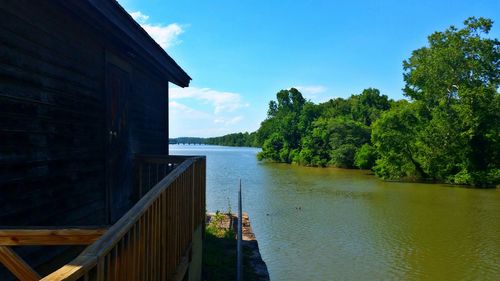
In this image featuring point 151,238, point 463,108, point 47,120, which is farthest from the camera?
point 463,108

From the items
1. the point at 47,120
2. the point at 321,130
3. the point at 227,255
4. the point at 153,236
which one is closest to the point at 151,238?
the point at 153,236

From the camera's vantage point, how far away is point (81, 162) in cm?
446

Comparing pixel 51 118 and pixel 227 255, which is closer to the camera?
pixel 51 118

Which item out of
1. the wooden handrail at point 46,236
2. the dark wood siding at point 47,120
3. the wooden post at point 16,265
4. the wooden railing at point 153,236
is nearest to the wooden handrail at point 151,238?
the wooden railing at point 153,236

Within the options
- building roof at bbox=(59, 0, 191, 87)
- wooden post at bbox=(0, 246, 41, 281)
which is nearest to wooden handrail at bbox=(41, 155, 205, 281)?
wooden post at bbox=(0, 246, 41, 281)

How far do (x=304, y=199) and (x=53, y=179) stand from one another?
21637 millimetres

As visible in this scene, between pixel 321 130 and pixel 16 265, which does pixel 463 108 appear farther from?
pixel 16 265

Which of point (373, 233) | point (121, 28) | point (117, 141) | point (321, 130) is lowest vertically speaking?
point (373, 233)

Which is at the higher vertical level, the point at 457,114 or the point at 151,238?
the point at 457,114

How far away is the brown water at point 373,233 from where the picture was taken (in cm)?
1221

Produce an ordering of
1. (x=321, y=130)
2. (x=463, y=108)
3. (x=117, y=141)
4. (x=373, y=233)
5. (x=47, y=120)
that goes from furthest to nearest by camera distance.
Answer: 1. (x=321, y=130)
2. (x=463, y=108)
3. (x=373, y=233)
4. (x=117, y=141)
5. (x=47, y=120)

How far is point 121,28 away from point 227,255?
6.10m

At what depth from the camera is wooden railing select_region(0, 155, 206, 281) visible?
5.82 feet

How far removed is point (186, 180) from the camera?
15.4 ft
